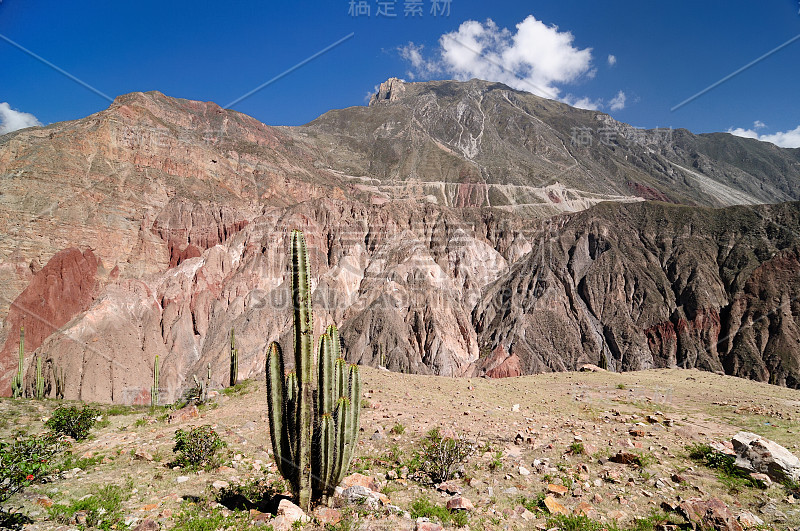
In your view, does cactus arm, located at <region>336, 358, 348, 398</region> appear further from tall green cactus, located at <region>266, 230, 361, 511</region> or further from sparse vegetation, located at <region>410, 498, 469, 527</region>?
sparse vegetation, located at <region>410, 498, 469, 527</region>

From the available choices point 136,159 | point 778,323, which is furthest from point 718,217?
point 136,159

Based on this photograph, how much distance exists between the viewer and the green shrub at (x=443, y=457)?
8.12 metres

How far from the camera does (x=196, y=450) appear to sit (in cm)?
909

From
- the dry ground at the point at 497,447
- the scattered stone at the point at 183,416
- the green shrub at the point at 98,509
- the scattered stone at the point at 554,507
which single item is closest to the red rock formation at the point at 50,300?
the dry ground at the point at 497,447

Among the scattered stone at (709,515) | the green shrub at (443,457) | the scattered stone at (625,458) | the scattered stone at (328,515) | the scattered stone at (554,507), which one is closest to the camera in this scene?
the scattered stone at (709,515)

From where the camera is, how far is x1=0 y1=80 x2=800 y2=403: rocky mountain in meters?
50.0

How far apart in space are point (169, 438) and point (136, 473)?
9.53 feet

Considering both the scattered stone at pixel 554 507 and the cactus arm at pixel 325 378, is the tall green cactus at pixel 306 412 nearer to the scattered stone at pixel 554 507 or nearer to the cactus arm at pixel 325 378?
the cactus arm at pixel 325 378

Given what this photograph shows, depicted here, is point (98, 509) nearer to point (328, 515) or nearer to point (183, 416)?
Result: point (328, 515)

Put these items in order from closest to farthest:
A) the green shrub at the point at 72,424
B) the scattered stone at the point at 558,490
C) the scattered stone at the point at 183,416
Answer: the scattered stone at the point at 558,490 → the green shrub at the point at 72,424 → the scattered stone at the point at 183,416

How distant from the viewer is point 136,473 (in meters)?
8.51

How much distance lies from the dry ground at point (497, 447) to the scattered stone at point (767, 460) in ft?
1.66

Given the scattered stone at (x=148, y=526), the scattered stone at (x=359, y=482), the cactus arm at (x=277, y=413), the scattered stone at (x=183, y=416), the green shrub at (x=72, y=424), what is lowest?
the scattered stone at (x=183, y=416)

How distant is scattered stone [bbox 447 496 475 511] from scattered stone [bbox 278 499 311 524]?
2.39m
